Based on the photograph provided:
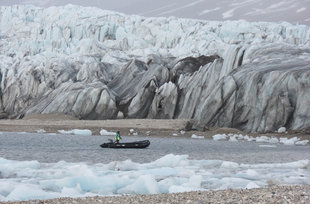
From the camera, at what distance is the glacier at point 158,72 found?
3938cm

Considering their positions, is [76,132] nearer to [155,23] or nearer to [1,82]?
[1,82]

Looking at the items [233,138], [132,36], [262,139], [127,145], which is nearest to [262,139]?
[262,139]

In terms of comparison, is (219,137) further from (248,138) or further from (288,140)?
(288,140)

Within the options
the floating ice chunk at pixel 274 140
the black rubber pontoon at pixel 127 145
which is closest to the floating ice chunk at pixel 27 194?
the black rubber pontoon at pixel 127 145

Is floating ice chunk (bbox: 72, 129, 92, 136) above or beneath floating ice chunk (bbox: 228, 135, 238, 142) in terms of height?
beneath

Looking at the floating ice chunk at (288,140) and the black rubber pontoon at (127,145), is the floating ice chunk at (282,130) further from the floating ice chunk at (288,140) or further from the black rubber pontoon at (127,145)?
the black rubber pontoon at (127,145)

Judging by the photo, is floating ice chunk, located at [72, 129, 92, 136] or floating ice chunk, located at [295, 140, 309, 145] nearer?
floating ice chunk, located at [295, 140, 309, 145]

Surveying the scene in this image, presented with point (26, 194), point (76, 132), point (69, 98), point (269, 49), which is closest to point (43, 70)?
point (69, 98)

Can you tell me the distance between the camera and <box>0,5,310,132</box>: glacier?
3938 centimetres

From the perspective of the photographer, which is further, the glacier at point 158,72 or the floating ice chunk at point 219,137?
the glacier at point 158,72

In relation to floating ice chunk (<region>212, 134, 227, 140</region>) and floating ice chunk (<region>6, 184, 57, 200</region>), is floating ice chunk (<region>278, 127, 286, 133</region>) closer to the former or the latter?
floating ice chunk (<region>212, 134, 227, 140</region>)

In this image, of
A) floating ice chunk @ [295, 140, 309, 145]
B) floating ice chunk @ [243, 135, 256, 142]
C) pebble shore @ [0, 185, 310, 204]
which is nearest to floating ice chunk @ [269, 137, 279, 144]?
floating ice chunk @ [243, 135, 256, 142]

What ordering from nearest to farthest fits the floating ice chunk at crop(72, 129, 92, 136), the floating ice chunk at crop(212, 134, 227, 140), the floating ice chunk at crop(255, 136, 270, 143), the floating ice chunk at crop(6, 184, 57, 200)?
the floating ice chunk at crop(6, 184, 57, 200)
the floating ice chunk at crop(255, 136, 270, 143)
the floating ice chunk at crop(212, 134, 227, 140)
the floating ice chunk at crop(72, 129, 92, 136)

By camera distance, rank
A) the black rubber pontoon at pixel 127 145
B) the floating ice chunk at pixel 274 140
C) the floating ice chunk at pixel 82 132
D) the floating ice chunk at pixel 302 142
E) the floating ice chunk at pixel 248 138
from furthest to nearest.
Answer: the floating ice chunk at pixel 82 132, the floating ice chunk at pixel 248 138, the floating ice chunk at pixel 274 140, the floating ice chunk at pixel 302 142, the black rubber pontoon at pixel 127 145
